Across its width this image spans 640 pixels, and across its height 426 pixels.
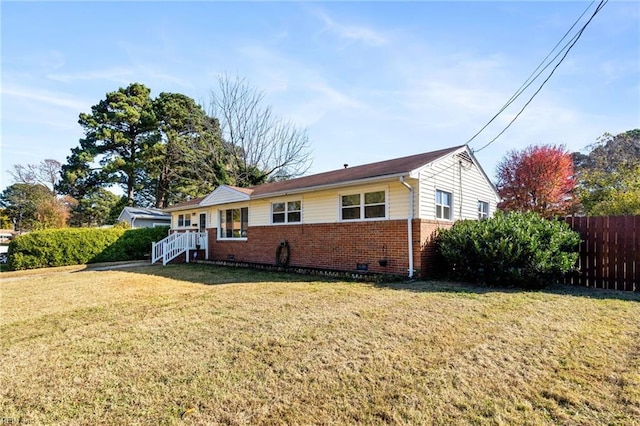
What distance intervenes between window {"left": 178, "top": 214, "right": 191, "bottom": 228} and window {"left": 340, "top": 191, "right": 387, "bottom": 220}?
467 inches

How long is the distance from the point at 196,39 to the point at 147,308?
356 inches

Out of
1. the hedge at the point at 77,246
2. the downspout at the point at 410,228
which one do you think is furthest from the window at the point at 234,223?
the downspout at the point at 410,228

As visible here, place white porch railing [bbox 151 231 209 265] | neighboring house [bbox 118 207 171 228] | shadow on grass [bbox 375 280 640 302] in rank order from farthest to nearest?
neighboring house [bbox 118 207 171 228] < white porch railing [bbox 151 231 209 265] < shadow on grass [bbox 375 280 640 302]

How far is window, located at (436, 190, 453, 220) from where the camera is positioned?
1028cm

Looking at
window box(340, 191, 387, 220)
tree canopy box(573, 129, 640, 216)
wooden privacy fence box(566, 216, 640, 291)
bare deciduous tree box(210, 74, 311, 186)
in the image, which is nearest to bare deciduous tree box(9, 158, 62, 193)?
bare deciduous tree box(210, 74, 311, 186)

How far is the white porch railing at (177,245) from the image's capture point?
15852mm

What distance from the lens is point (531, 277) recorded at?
7.47 metres

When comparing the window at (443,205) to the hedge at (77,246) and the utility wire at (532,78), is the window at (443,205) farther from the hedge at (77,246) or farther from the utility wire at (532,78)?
the hedge at (77,246)

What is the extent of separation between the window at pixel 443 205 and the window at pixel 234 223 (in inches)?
317

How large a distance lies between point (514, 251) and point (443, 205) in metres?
3.17

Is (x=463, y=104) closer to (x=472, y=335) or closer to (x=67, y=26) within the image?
(x=472, y=335)

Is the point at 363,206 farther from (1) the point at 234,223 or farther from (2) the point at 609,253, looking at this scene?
(1) the point at 234,223

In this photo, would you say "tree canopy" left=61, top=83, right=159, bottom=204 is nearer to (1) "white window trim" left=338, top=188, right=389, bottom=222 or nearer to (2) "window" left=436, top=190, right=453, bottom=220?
(1) "white window trim" left=338, top=188, right=389, bottom=222

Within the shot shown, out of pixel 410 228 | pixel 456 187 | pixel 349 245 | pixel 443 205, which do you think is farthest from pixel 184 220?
pixel 456 187
